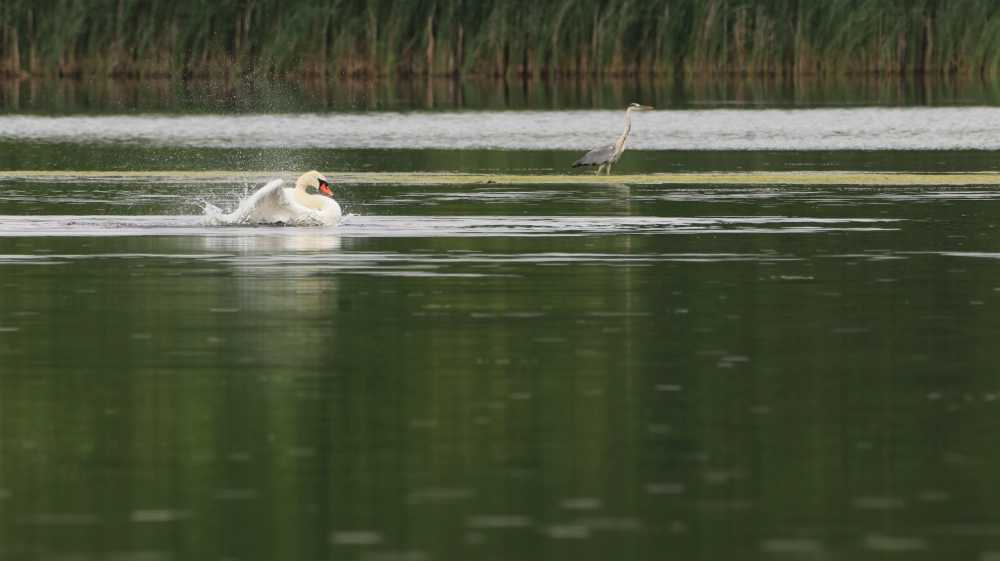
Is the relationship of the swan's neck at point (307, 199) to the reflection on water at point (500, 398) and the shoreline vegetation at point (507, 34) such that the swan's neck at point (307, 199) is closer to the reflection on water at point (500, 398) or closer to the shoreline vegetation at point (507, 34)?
the reflection on water at point (500, 398)

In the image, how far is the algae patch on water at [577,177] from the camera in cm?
3459

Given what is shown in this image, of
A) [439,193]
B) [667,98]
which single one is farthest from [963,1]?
[439,193]

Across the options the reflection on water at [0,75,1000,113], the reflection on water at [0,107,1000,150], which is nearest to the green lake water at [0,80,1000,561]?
the reflection on water at [0,107,1000,150]

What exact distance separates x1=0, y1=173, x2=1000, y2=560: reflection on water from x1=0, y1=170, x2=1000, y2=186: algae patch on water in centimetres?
1019

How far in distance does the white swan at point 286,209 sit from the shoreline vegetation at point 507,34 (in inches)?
1435

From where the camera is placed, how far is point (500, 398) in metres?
13.1

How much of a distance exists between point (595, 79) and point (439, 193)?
3573 cm

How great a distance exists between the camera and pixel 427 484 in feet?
34.9

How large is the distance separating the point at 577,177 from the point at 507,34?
2708 cm

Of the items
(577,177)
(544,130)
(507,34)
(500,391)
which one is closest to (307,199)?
(577,177)

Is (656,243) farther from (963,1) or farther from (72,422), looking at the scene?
(963,1)

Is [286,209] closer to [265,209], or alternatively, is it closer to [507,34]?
[265,209]

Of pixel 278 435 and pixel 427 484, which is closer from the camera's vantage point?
pixel 427 484

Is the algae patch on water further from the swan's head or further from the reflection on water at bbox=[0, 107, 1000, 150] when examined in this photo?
the reflection on water at bbox=[0, 107, 1000, 150]
